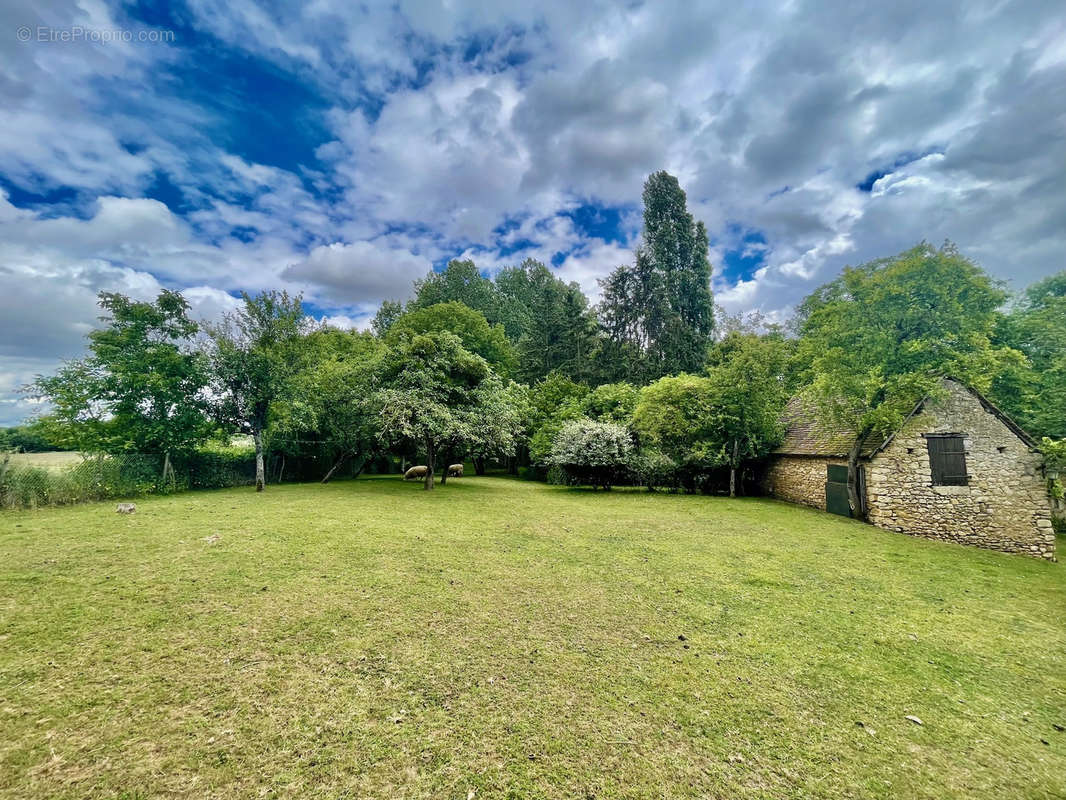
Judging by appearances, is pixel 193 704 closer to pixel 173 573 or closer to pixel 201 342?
pixel 173 573

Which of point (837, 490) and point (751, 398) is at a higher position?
point (751, 398)

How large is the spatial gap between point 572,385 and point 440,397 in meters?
12.3

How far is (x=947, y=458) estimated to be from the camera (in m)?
12.1

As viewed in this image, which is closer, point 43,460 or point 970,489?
point 970,489

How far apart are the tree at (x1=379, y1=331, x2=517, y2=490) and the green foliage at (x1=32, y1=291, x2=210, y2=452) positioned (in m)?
8.32

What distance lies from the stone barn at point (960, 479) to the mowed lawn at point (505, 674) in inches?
185

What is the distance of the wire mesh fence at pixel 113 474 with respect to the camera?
11.5 metres

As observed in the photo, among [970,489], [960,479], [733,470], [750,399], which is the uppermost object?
[750,399]

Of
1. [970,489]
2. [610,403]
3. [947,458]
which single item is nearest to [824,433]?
[947,458]

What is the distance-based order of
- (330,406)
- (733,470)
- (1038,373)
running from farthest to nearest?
1. (330,406)
2. (733,470)
3. (1038,373)

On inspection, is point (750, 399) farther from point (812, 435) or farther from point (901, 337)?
point (901, 337)

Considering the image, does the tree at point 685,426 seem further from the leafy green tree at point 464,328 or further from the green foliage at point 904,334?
the leafy green tree at point 464,328

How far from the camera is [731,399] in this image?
62.7 ft

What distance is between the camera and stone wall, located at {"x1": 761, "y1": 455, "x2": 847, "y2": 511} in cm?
1596
